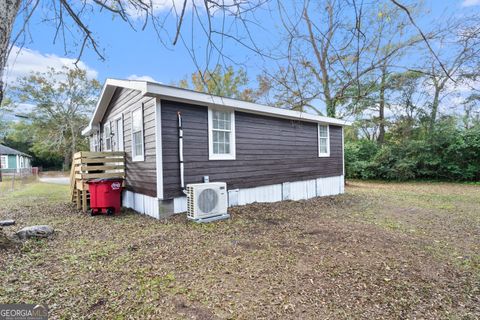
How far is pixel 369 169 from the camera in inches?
600

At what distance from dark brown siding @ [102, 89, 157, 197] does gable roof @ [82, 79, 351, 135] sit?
0.98 ft

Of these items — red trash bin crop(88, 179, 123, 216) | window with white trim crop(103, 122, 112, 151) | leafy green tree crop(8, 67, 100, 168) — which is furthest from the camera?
leafy green tree crop(8, 67, 100, 168)

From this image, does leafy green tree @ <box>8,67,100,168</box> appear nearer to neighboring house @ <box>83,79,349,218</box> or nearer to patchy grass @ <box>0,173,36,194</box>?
patchy grass @ <box>0,173,36,194</box>

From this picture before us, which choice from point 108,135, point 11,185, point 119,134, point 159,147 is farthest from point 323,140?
point 11,185

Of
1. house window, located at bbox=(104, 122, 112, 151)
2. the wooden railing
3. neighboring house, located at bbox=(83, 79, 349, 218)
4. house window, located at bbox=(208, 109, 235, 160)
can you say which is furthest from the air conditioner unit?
house window, located at bbox=(104, 122, 112, 151)

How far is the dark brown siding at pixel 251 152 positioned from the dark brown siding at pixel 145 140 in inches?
12.7

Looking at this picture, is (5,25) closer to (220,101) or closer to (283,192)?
(220,101)

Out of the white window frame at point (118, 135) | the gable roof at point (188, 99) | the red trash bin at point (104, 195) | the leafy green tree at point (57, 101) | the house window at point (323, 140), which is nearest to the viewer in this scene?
the gable roof at point (188, 99)

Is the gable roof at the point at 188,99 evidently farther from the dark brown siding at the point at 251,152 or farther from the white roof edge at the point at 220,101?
the dark brown siding at the point at 251,152

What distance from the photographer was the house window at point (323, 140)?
30.2ft

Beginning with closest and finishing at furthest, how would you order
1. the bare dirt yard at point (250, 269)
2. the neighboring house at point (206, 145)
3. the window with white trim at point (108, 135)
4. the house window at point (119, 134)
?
the bare dirt yard at point (250, 269) → the neighboring house at point (206, 145) → the house window at point (119, 134) → the window with white trim at point (108, 135)

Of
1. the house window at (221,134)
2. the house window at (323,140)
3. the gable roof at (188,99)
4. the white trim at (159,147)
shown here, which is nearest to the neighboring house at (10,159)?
the gable roof at (188,99)

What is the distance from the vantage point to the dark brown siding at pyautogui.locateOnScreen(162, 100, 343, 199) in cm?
536

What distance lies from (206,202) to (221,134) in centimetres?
190
